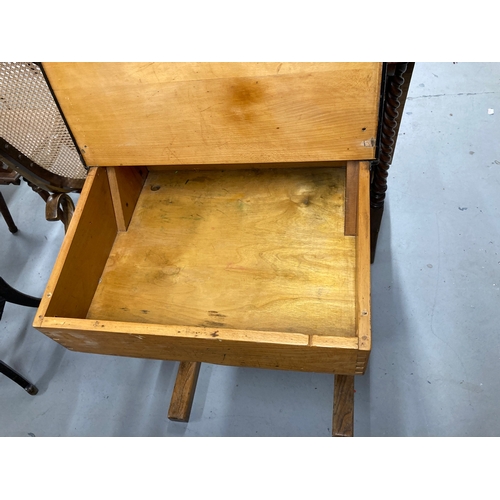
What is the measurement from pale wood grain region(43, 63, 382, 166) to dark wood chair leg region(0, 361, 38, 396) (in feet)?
2.43

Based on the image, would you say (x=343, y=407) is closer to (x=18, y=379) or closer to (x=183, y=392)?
(x=183, y=392)

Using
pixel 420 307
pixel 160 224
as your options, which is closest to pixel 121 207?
pixel 160 224

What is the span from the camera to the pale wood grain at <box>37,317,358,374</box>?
812 mm

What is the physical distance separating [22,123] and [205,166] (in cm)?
47

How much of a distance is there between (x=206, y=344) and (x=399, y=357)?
709mm

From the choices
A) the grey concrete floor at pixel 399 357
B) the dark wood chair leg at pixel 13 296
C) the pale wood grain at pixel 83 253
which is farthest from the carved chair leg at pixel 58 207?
the grey concrete floor at pixel 399 357

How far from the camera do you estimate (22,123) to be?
1.12 metres

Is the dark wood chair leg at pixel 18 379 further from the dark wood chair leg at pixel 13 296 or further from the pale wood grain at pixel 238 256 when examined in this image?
the pale wood grain at pixel 238 256

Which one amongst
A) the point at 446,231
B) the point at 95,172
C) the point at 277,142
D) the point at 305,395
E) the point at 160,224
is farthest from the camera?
the point at 446,231

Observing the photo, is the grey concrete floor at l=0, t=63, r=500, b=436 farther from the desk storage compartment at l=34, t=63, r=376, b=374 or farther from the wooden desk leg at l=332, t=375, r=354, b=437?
the desk storage compartment at l=34, t=63, r=376, b=374

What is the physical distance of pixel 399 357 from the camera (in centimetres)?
133

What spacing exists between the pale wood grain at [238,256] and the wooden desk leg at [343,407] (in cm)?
33

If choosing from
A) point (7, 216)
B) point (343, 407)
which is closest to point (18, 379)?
point (7, 216)

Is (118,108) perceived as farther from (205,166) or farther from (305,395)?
(305,395)
